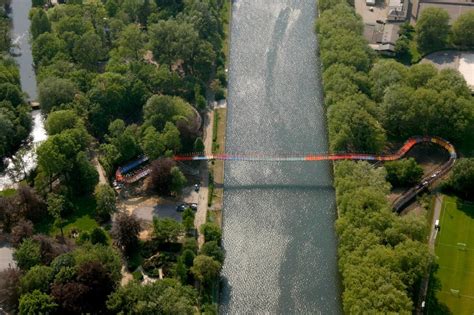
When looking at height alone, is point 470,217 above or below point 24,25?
below

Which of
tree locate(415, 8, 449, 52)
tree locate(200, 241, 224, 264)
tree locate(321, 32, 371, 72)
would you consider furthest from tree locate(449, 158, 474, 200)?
tree locate(415, 8, 449, 52)

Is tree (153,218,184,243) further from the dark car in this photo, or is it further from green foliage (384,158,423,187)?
green foliage (384,158,423,187)

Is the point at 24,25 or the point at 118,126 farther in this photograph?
the point at 24,25

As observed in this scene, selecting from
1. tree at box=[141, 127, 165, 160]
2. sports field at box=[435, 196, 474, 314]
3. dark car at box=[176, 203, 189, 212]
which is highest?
tree at box=[141, 127, 165, 160]

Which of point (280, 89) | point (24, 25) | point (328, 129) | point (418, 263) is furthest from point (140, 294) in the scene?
point (24, 25)

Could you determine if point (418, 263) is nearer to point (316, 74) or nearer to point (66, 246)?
point (66, 246)

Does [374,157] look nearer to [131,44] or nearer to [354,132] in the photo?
[354,132]

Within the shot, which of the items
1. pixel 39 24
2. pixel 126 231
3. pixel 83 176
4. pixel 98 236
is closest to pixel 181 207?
pixel 126 231
